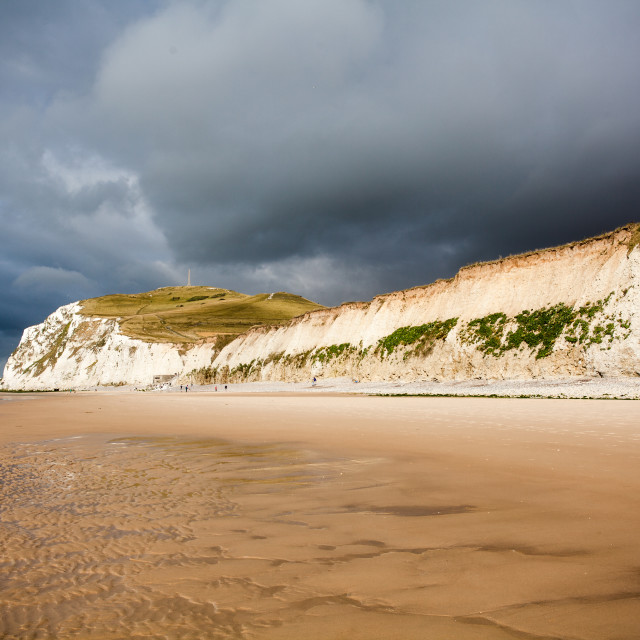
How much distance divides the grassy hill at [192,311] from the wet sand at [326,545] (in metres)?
91.0

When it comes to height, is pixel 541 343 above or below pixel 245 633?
above

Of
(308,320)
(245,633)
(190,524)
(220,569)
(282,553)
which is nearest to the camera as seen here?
(245,633)

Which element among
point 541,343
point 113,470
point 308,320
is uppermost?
point 308,320

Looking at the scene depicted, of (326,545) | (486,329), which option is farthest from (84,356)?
(326,545)

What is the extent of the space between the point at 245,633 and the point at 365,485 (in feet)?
11.9

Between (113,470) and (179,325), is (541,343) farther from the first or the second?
(179,325)

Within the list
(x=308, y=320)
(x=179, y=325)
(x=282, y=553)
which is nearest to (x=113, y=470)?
(x=282, y=553)

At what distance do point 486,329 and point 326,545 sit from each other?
1403 inches

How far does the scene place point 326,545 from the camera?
149 inches

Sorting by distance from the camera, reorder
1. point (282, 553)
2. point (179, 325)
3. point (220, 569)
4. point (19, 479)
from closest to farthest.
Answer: point (220, 569)
point (282, 553)
point (19, 479)
point (179, 325)

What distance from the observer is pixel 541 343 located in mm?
31953

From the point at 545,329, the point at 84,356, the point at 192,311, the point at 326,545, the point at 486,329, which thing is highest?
the point at 192,311

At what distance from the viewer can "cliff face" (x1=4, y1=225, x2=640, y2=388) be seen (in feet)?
95.0

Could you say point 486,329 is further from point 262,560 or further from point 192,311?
point 192,311
